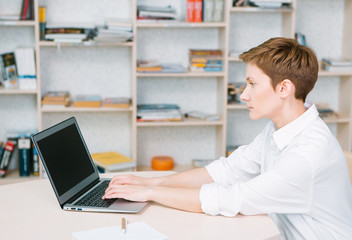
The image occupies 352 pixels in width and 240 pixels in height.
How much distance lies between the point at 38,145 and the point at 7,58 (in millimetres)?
2042

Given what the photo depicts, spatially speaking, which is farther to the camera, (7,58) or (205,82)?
(205,82)

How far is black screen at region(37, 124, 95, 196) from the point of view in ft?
5.21

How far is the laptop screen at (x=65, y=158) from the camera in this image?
157 cm

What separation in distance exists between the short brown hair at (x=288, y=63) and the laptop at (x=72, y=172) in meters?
0.60

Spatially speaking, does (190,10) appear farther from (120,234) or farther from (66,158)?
(120,234)

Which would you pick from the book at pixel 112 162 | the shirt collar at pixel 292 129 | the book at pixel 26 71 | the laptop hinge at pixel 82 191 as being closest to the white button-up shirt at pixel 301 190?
the shirt collar at pixel 292 129

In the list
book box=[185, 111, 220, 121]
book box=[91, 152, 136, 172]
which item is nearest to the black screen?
book box=[91, 152, 136, 172]

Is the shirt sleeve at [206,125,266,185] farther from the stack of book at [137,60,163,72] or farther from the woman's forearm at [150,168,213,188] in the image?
the stack of book at [137,60,163,72]

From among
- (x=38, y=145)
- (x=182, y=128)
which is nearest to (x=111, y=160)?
(x=182, y=128)

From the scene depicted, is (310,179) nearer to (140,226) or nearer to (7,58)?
(140,226)

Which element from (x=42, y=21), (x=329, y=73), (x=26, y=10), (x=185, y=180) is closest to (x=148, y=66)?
(x=42, y=21)

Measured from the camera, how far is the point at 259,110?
1638 mm

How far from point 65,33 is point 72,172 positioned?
1767 mm

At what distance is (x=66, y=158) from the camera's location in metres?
1.70
